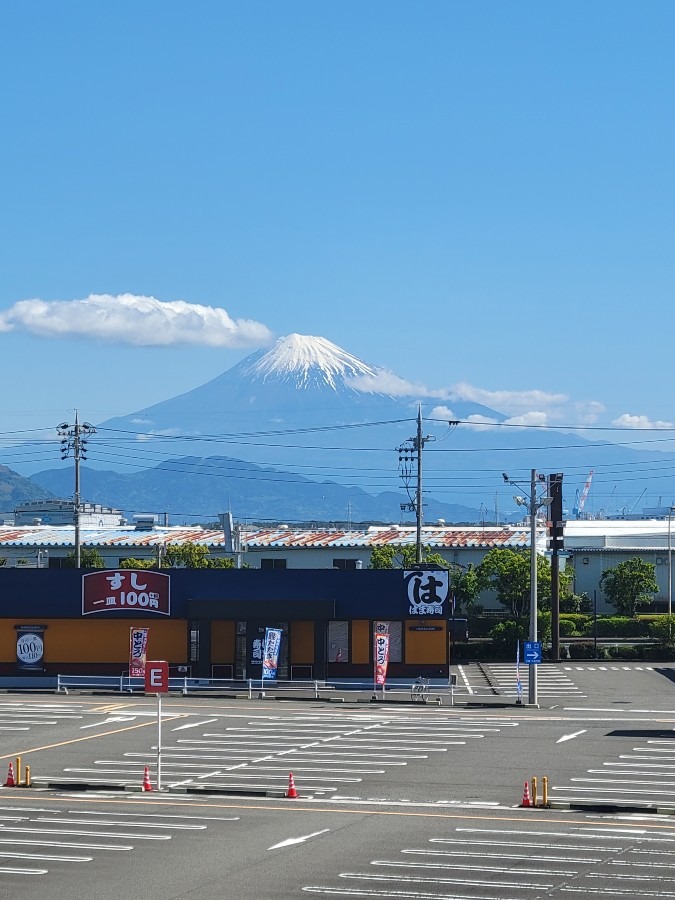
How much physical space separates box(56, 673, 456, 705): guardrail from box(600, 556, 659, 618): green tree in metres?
43.0

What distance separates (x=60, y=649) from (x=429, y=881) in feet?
144

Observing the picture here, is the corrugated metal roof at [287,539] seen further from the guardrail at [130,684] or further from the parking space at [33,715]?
the parking space at [33,715]

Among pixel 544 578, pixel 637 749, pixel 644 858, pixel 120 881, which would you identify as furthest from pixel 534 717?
pixel 544 578

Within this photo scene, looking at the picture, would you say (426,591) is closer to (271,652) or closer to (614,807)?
(271,652)

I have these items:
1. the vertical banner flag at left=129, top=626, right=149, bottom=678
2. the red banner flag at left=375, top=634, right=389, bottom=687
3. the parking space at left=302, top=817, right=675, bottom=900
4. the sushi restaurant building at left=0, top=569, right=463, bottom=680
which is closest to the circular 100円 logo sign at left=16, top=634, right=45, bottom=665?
the sushi restaurant building at left=0, top=569, right=463, bottom=680

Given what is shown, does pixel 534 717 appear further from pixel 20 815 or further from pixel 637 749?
pixel 20 815

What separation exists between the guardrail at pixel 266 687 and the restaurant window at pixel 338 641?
184cm

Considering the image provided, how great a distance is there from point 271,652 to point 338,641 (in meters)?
4.46

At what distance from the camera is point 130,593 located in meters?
62.0

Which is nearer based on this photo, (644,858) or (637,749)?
(644,858)

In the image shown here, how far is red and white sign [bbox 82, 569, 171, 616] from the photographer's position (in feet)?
203

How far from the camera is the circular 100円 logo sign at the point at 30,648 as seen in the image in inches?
2446

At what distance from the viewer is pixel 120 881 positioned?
21312 millimetres

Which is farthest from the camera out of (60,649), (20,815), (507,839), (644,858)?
(60,649)
